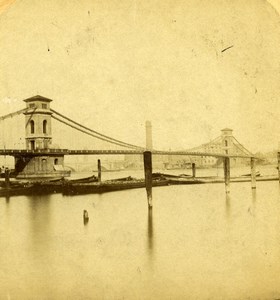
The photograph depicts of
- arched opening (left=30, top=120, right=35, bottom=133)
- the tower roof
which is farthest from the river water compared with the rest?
the tower roof

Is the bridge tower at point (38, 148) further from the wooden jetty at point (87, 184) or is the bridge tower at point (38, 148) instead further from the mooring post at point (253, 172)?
the mooring post at point (253, 172)

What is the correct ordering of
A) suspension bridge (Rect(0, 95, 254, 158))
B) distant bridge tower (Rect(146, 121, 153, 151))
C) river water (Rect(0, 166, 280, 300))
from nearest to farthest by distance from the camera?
river water (Rect(0, 166, 280, 300)) < suspension bridge (Rect(0, 95, 254, 158)) < distant bridge tower (Rect(146, 121, 153, 151))

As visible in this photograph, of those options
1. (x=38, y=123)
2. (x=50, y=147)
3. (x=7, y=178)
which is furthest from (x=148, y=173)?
(x=7, y=178)

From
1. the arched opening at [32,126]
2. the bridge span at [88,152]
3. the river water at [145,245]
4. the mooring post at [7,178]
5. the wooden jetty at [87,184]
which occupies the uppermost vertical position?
the arched opening at [32,126]

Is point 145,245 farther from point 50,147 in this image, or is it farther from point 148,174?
point 50,147

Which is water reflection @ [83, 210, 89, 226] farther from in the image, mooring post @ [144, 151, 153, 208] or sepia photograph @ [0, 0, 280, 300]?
mooring post @ [144, 151, 153, 208]

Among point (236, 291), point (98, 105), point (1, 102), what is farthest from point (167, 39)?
point (236, 291)

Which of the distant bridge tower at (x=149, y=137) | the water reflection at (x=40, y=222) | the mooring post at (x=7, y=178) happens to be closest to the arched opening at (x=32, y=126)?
the mooring post at (x=7, y=178)
